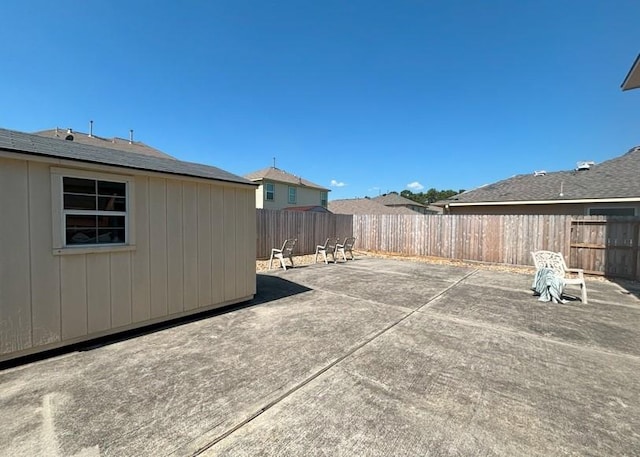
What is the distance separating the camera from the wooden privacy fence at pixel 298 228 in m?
11.1

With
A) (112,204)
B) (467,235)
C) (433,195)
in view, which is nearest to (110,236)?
(112,204)

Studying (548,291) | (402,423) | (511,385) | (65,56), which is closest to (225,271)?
(402,423)

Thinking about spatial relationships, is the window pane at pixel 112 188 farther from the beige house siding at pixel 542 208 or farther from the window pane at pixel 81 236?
the beige house siding at pixel 542 208

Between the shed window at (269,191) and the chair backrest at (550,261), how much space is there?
1677 cm

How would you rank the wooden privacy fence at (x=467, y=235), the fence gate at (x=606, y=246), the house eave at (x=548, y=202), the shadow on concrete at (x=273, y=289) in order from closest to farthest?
the shadow on concrete at (x=273, y=289) → the fence gate at (x=606, y=246) → the wooden privacy fence at (x=467, y=235) → the house eave at (x=548, y=202)

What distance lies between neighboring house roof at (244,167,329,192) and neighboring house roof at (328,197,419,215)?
30.4ft

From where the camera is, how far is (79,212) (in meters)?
3.46

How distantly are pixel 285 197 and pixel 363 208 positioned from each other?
13492 millimetres

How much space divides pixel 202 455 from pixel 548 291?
23.4 ft

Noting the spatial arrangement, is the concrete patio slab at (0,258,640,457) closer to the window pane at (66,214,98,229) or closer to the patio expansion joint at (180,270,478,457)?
the patio expansion joint at (180,270,478,457)

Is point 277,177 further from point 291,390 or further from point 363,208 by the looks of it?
point 291,390

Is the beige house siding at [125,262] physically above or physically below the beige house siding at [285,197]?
below

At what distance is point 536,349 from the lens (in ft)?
11.8

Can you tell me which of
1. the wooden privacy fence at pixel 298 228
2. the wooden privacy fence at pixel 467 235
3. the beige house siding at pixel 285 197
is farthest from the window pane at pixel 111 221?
the beige house siding at pixel 285 197
